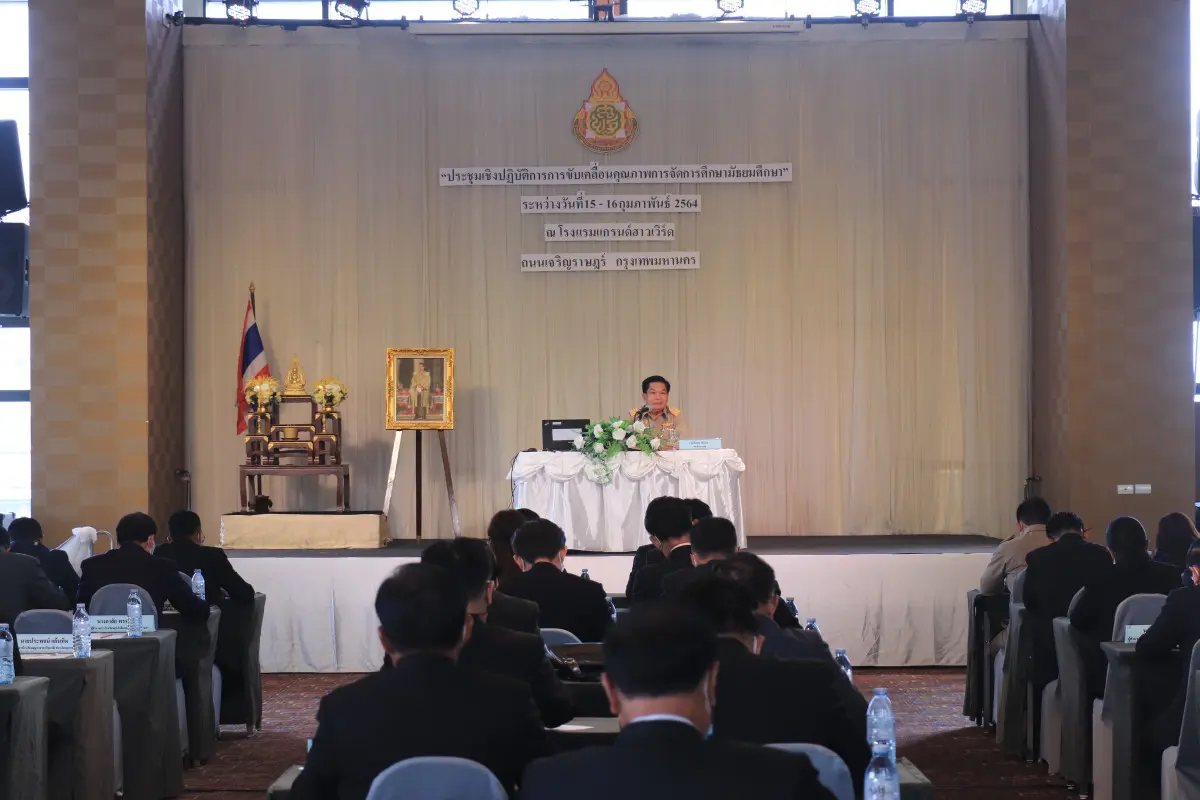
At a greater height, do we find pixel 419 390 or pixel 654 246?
pixel 654 246

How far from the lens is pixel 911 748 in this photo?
253 inches

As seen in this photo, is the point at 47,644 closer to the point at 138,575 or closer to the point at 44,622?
the point at 44,622

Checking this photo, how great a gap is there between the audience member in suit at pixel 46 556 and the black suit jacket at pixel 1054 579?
193 inches

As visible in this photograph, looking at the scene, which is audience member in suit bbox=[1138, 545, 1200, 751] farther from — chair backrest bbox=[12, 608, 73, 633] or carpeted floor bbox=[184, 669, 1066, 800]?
chair backrest bbox=[12, 608, 73, 633]

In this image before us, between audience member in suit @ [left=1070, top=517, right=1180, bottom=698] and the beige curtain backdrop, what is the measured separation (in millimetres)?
6152

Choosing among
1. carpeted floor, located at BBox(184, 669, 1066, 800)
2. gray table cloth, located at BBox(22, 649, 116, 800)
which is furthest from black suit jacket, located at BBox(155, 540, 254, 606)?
gray table cloth, located at BBox(22, 649, 116, 800)

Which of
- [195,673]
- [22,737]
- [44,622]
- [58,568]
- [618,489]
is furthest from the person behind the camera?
[618,489]

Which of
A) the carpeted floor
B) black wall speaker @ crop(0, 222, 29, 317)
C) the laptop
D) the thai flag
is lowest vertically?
the carpeted floor

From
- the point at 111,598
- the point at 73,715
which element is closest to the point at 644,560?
the point at 111,598

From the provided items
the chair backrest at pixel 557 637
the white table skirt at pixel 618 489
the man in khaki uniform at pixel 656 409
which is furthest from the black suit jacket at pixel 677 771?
the man in khaki uniform at pixel 656 409

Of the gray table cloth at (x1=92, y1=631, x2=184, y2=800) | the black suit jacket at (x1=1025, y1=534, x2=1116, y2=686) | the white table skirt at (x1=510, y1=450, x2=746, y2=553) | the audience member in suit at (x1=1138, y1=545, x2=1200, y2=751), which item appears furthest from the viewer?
the white table skirt at (x1=510, y1=450, x2=746, y2=553)

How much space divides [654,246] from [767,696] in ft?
29.6

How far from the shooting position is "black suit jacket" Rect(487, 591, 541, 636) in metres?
4.11

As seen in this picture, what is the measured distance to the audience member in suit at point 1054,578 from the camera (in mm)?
5949
